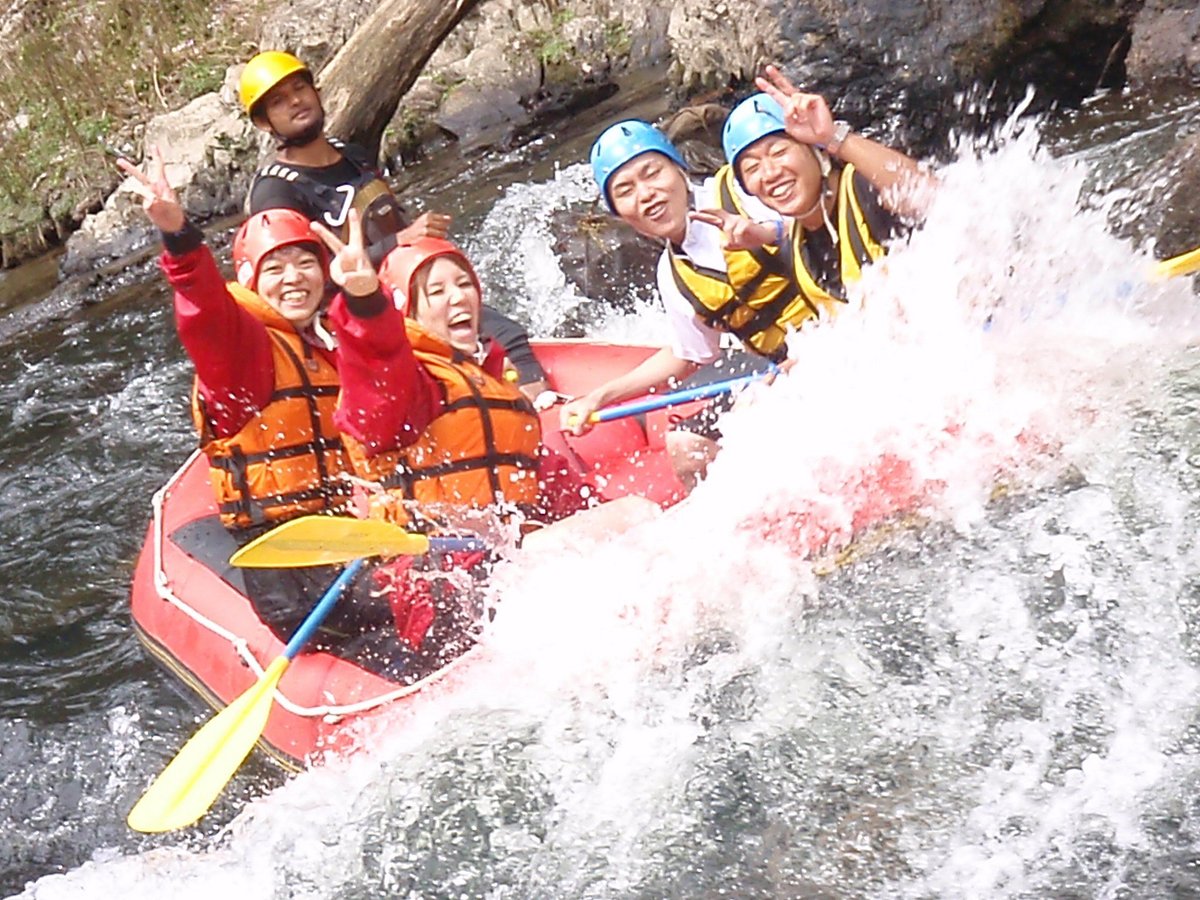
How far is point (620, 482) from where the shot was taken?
4031 mm

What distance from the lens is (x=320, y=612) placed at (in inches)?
137

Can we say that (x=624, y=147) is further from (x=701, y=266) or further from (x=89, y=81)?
(x=89, y=81)

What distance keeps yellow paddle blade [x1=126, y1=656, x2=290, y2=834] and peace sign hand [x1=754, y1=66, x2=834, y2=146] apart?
1756 millimetres

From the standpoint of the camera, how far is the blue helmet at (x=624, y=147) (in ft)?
11.8

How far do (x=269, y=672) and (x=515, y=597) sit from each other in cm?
62

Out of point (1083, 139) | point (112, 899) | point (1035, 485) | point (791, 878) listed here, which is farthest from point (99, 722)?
point (1083, 139)

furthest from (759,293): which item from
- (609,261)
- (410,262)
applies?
(609,261)

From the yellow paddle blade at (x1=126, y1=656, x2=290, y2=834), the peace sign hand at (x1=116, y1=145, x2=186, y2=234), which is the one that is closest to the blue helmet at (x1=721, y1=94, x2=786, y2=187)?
the peace sign hand at (x1=116, y1=145, x2=186, y2=234)

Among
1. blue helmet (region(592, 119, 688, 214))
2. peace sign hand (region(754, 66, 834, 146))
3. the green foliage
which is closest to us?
peace sign hand (region(754, 66, 834, 146))

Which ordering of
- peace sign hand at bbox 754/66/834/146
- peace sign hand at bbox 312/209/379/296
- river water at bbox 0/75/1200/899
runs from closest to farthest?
river water at bbox 0/75/1200/899 → peace sign hand at bbox 312/209/379/296 → peace sign hand at bbox 754/66/834/146

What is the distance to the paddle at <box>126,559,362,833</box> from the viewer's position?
3.13 meters

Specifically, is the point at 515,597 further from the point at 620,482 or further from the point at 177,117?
the point at 177,117

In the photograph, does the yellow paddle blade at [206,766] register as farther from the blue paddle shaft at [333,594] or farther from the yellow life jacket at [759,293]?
the yellow life jacket at [759,293]

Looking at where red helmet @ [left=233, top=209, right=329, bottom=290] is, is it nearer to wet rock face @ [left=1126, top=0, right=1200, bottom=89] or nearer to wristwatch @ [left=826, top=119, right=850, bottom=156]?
wristwatch @ [left=826, top=119, right=850, bottom=156]
